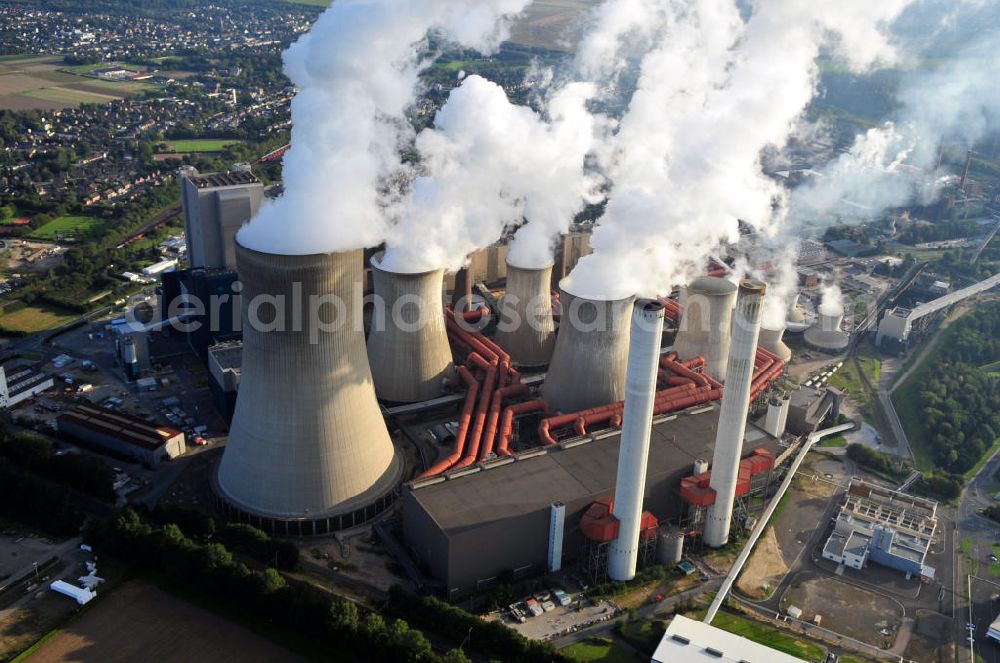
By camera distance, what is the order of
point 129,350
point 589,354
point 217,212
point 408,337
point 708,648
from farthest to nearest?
1. point 217,212
2. point 129,350
3. point 408,337
4. point 589,354
5. point 708,648

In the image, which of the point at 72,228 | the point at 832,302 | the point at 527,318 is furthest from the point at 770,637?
the point at 72,228

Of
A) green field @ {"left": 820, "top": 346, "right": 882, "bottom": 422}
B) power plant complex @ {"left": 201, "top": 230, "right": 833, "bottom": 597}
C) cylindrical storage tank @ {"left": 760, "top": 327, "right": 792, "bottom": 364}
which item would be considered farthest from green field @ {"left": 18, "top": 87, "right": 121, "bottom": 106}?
green field @ {"left": 820, "top": 346, "right": 882, "bottom": 422}

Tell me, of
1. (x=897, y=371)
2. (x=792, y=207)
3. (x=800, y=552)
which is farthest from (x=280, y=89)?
(x=800, y=552)

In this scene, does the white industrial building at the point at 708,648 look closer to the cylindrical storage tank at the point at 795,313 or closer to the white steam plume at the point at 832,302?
the white steam plume at the point at 832,302

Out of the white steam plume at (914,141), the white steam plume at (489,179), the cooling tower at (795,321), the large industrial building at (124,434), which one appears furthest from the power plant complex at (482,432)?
the white steam plume at (914,141)

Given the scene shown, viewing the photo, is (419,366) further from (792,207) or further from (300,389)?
(792,207)

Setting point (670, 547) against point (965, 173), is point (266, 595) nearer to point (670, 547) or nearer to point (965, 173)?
point (670, 547)
